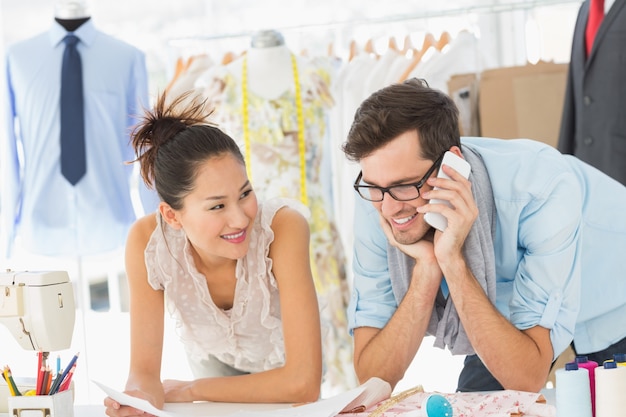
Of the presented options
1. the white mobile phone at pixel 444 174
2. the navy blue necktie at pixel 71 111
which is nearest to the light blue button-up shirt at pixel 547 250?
the white mobile phone at pixel 444 174

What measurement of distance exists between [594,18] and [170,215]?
6.23ft

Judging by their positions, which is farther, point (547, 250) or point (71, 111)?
point (71, 111)

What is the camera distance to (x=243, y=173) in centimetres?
232

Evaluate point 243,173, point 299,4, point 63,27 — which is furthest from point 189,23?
point 243,173

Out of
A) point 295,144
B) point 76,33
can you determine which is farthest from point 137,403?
point 76,33

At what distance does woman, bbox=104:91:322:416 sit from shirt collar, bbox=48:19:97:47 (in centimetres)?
124

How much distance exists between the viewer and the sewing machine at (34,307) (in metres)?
1.92

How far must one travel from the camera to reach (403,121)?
204cm

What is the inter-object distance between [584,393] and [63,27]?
2.71 metres

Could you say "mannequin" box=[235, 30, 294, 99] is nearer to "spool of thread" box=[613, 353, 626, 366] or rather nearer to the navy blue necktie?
the navy blue necktie

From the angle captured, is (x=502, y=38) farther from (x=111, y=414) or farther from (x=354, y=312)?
(x=111, y=414)

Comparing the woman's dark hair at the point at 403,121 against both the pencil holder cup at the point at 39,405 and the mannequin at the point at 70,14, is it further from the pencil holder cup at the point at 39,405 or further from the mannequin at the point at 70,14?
the mannequin at the point at 70,14

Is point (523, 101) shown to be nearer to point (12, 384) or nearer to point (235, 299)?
point (235, 299)

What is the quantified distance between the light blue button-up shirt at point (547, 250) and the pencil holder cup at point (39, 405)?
759 millimetres
